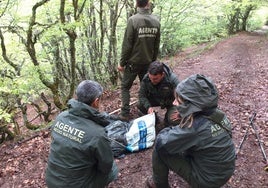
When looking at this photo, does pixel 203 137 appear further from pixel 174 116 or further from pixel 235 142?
pixel 235 142

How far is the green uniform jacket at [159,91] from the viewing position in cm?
514

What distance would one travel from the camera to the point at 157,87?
17.3ft

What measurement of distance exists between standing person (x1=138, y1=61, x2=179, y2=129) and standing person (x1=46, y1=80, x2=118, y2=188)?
1.72m

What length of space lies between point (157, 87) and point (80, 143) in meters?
2.48

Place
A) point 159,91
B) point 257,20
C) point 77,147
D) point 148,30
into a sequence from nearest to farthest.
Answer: point 77,147, point 159,91, point 148,30, point 257,20

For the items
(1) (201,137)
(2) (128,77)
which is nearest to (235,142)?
(2) (128,77)

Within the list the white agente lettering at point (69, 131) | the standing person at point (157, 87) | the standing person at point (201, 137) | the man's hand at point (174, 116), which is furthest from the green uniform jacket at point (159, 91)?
the white agente lettering at point (69, 131)

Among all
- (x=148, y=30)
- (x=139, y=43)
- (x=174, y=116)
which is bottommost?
(x=174, y=116)

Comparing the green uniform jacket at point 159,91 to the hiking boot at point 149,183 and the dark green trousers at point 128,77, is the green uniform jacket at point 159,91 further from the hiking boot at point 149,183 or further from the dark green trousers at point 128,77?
the hiking boot at point 149,183

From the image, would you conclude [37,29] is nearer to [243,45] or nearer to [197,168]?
[197,168]

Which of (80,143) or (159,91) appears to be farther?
(159,91)

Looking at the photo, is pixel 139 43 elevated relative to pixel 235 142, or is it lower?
elevated

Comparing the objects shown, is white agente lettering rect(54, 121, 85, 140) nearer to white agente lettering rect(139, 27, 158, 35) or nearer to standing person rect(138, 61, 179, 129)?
standing person rect(138, 61, 179, 129)

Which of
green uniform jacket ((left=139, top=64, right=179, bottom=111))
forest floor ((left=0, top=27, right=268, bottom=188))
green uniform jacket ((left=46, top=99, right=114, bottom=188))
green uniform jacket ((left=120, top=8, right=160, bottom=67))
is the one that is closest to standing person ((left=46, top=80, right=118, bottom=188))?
green uniform jacket ((left=46, top=99, right=114, bottom=188))
